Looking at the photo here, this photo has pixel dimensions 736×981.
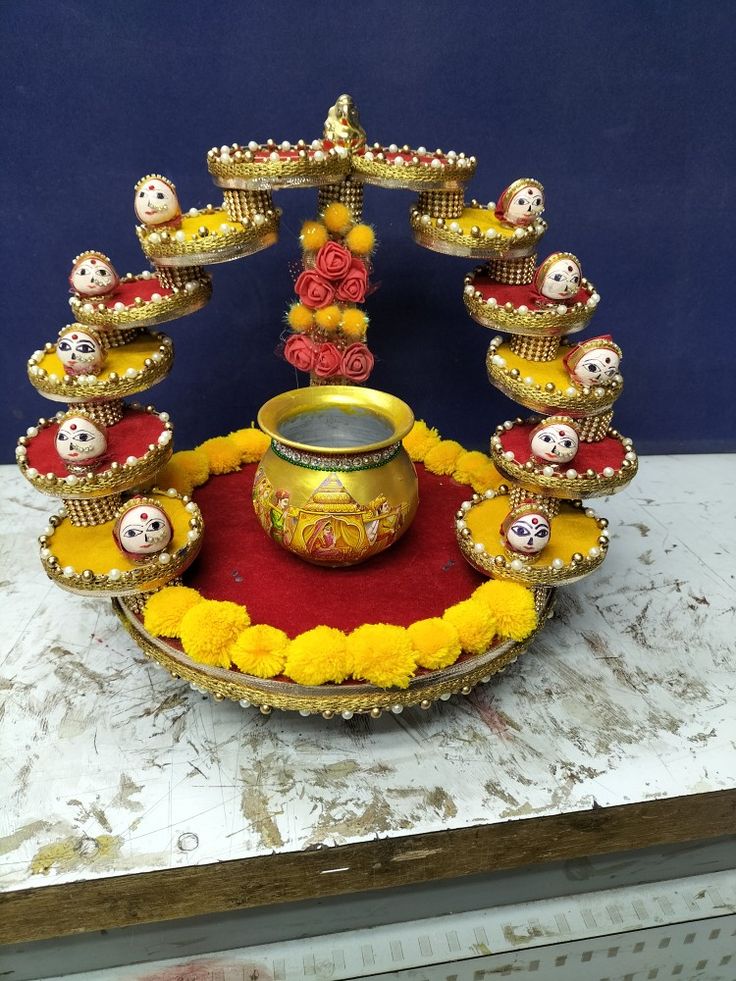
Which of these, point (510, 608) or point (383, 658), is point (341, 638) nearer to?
point (383, 658)

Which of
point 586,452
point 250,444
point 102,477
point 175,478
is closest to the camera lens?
point 102,477

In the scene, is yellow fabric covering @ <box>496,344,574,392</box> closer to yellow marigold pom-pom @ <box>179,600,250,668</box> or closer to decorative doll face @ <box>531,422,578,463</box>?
decorative doll face @ <box>531,422,578,463</box>

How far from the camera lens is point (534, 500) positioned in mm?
1191

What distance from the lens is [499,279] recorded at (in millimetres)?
1252

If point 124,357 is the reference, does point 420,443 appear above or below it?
below

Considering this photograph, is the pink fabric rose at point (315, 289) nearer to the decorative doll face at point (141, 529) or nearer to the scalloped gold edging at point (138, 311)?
the scalloped gold edging at point (138, 311)

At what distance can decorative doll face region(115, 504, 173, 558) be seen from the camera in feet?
3.38

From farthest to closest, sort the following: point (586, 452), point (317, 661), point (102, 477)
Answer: point (586, 452), point (102, 477), point (317, 661)

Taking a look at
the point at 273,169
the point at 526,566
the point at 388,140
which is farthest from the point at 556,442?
the point at 388,140

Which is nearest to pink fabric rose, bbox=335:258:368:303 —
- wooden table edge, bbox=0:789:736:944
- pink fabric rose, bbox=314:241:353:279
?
pink fabric rose, bbox=314:241:353:279

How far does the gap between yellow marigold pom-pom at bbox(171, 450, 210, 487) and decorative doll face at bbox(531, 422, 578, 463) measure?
0.61 metres

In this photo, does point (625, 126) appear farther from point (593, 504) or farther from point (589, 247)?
point (593, 504)

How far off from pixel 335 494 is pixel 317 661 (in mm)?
246

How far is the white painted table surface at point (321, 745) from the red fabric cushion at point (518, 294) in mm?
527
